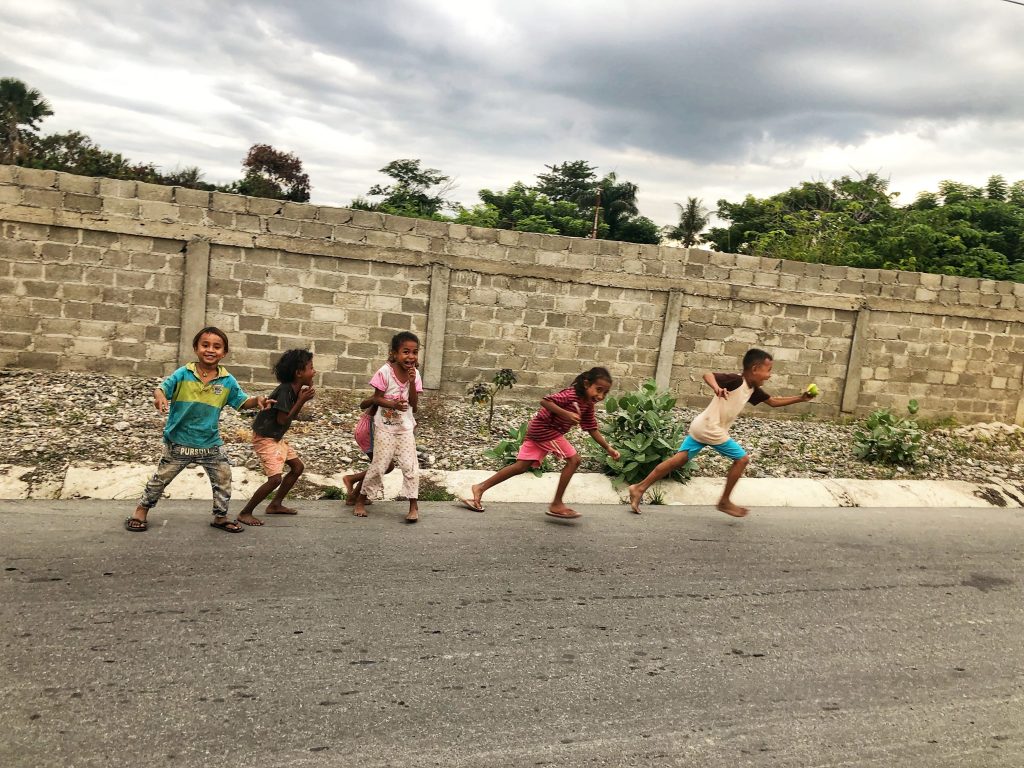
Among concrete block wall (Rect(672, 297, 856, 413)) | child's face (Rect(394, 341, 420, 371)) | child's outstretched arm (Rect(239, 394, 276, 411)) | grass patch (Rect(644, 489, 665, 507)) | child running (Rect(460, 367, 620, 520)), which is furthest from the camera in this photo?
concrete block wall (Rect(672, 297, 856, 413))

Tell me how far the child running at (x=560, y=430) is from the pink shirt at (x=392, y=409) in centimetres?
89

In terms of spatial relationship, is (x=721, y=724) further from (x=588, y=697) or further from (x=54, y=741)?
(x=54, y=741)

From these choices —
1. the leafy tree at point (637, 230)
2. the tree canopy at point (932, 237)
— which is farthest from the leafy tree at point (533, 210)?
the tree canopy at point (932, 237)

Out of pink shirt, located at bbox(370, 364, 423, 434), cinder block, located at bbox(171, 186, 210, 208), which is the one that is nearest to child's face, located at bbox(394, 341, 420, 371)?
pink shirt, located at bbox(370, 364, 423, 434)

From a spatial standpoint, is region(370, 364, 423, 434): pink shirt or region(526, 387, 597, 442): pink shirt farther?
region(526, 387, 597, 442): pink shirt

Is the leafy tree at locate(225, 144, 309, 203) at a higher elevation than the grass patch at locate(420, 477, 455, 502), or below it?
higher

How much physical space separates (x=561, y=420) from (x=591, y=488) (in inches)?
55.8

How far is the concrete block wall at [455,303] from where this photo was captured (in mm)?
9164

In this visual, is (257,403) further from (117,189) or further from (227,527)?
(117,189)

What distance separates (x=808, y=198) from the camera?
119 ft

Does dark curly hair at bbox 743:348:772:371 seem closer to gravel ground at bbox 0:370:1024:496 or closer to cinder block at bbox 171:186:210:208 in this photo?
gravel ground at bbox 0:370:1024:496

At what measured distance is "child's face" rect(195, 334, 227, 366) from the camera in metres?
5.10

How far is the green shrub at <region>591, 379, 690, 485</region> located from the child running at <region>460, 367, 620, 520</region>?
1.16m

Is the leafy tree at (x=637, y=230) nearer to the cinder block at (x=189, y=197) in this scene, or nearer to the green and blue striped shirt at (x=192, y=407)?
the cinder block at (x=189, y=197)
